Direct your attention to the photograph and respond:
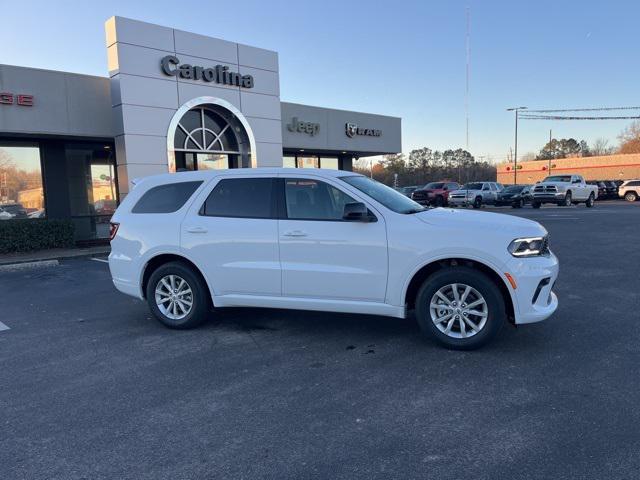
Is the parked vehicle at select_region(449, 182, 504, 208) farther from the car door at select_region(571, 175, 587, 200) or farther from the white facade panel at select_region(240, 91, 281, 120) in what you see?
the white facade panel at select_region(240, 91, 281, 120)

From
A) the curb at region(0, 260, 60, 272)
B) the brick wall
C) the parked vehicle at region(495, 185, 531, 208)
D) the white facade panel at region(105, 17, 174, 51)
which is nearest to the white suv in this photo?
the curb at region(0, 260, 60, 272)

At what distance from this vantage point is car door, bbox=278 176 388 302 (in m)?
5.07

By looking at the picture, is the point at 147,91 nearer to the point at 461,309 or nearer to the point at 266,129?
the point at 266,129

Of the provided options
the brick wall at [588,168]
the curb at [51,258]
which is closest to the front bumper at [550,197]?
the curb at [51,258]

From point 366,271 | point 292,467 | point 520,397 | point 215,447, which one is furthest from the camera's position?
point 366,271

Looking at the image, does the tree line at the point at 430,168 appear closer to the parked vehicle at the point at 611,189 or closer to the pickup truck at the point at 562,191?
the parked vehicle at the point at 611,189

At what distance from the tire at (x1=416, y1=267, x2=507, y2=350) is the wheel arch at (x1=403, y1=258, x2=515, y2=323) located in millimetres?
89

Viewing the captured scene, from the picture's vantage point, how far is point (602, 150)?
11600cm

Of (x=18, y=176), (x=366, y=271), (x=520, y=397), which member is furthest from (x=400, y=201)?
(x=18, y=176)

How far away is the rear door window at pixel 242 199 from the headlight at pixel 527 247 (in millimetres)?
2551

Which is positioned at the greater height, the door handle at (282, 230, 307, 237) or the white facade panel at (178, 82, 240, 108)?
the white facade panel at (178, 82, 240, 108)

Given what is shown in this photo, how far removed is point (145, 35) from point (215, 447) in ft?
42.9

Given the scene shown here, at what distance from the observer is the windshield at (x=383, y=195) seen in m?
5.34

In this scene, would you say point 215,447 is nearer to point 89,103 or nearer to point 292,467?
point 292,467
